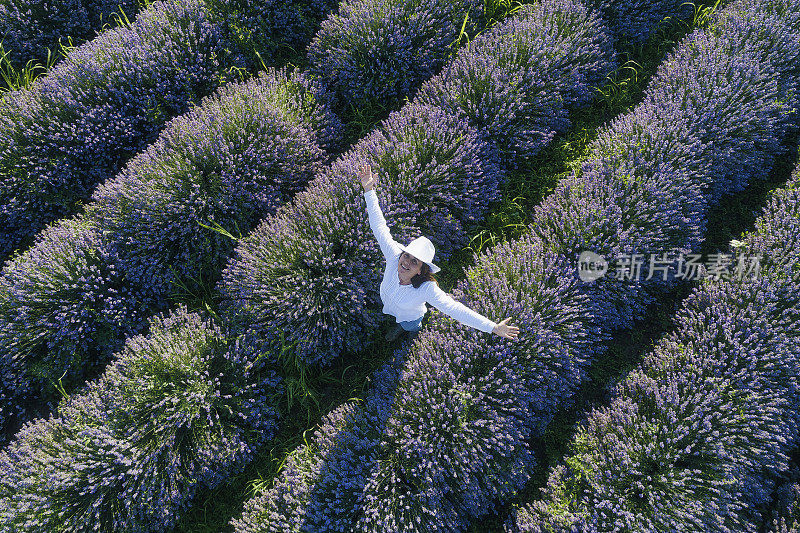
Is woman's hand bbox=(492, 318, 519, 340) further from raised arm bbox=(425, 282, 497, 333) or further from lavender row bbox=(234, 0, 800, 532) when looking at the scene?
lavender row bbox=(234, 0, 800, 532)

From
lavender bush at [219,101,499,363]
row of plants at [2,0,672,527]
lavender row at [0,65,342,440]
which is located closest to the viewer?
row of plants at [2,0,672,527]

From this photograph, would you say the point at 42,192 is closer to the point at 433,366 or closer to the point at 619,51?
the point at 433,366

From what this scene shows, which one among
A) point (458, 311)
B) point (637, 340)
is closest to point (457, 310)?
point (458, 311)

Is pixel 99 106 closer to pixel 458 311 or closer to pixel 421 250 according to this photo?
pixel 421 250

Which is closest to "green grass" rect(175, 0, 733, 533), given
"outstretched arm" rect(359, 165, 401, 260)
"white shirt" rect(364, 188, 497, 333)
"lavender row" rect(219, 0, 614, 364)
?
"lavender row" rect(219, 0, 614, 364)

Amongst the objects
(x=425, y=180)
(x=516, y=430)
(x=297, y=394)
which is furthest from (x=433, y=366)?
(x=425, y=180)

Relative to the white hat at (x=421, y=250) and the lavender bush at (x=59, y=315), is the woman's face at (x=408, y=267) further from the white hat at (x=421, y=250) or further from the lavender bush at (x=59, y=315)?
the lavender bush at (x=59, y=315)
